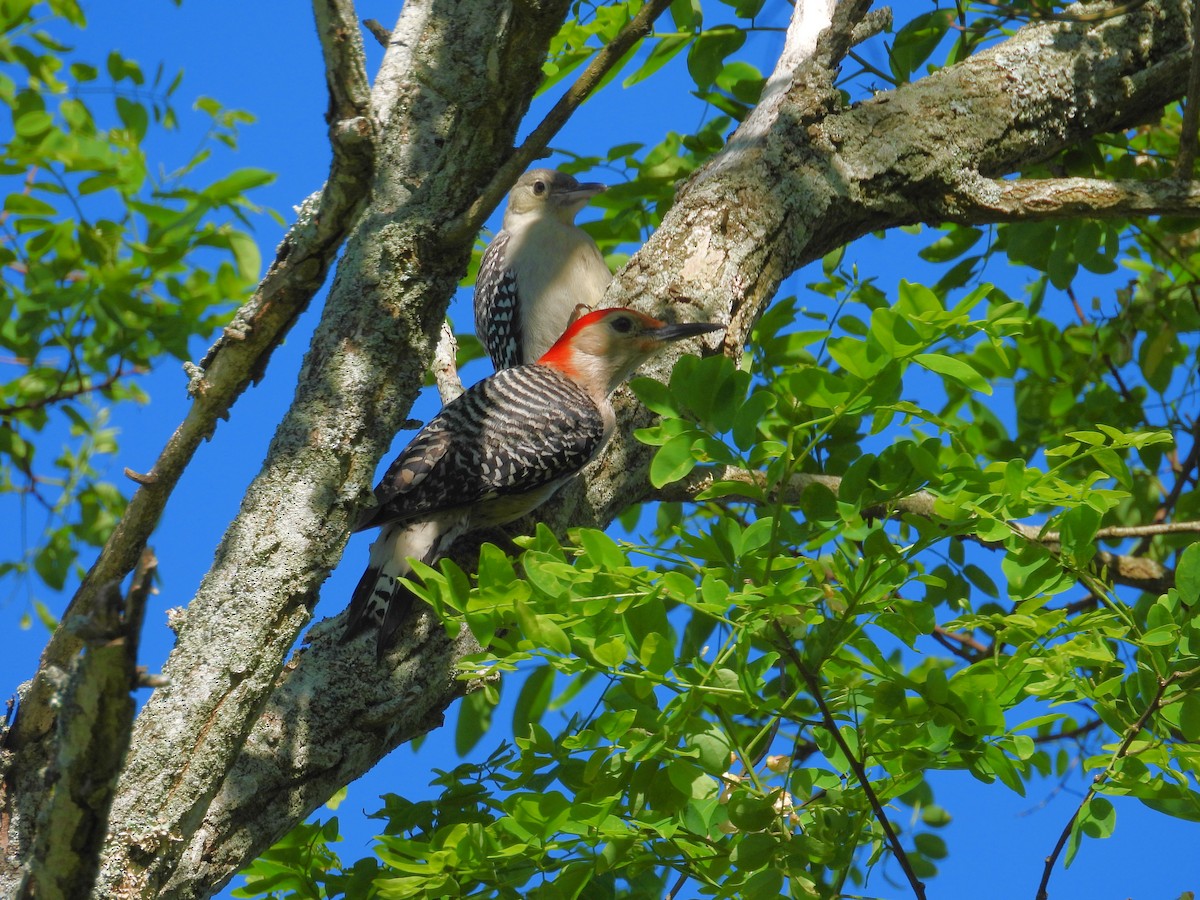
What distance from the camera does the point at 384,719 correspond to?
297 cm

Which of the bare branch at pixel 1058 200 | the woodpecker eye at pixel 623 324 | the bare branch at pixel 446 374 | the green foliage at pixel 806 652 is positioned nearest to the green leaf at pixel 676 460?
the green foliage at pixel 806 652

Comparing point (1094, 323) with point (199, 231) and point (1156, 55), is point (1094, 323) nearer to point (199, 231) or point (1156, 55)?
point (1156, 55)

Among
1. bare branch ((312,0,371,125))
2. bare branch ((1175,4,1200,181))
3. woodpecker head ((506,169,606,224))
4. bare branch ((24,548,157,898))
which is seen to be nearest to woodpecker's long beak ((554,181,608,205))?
woodpecker head ((506,169,606,224))

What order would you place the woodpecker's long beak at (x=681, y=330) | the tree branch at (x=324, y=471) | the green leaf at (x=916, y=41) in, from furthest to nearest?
the green leaf at (x=916, y=41)
the woodpecker's long beak at (x=681, y=330)
the tree branch at (x=324, y=471)

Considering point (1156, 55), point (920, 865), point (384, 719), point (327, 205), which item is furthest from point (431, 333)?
point (1156, 55)

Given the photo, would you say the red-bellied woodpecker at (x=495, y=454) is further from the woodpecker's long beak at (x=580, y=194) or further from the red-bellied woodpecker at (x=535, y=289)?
the woodpecker's long beak at (x=580, y=194)

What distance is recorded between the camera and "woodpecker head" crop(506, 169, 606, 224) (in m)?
6.12

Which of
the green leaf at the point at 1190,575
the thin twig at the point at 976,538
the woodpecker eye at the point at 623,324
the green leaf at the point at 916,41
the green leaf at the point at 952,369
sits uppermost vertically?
the green leaf at the point at 916,41

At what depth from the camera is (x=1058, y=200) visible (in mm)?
3789

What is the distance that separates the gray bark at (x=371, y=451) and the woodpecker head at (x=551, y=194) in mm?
2458

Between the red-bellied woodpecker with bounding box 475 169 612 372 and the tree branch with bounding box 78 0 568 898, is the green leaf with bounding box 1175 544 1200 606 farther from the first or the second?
the red-bellied woodpecker with bounding box 475 169 612 372

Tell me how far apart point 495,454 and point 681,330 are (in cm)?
76

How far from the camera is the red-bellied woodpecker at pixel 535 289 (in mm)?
5695

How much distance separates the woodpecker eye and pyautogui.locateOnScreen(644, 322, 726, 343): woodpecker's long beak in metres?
0.09
